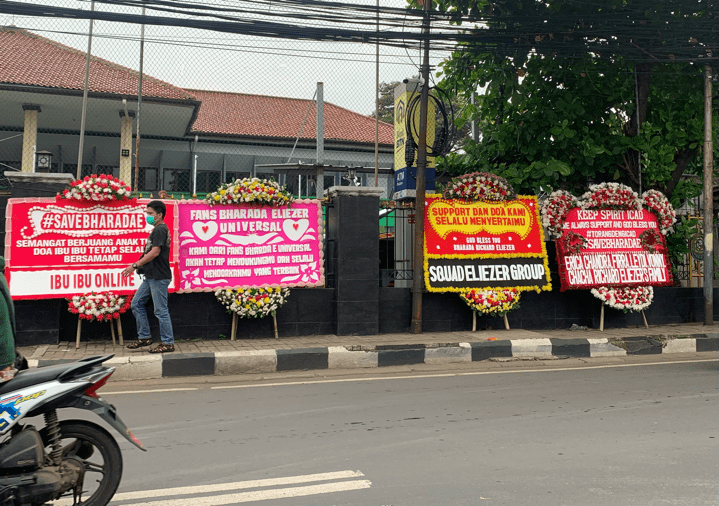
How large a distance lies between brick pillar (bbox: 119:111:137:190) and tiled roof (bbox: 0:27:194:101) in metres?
1.01

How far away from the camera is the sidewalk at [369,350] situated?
727 cm

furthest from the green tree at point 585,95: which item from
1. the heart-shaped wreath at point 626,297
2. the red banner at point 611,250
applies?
the heart-shaped wreath at point 626,297

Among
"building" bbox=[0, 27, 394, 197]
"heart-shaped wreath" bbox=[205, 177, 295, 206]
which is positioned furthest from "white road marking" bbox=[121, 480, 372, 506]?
"building" bbox=[0, 27, 394, 197]

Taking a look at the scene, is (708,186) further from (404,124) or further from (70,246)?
(70,246)

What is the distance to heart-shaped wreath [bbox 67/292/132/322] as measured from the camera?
7.83 metres

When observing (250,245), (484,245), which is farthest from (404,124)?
(250,245)

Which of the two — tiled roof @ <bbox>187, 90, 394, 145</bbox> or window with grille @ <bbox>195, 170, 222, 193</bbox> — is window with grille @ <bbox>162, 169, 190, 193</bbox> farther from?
tiled roof @ <bbox>187, 90, 394, 145</bbox>

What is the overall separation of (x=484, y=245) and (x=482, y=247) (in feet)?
0.16

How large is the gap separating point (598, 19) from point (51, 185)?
28.9 ft

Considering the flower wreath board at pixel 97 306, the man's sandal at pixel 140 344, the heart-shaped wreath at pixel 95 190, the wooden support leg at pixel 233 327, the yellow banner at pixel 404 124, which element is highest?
the yellow banner at pixel 404 124

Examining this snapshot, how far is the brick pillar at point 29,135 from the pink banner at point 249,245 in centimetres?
1064

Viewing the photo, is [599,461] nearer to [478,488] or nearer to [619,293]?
[478,488]

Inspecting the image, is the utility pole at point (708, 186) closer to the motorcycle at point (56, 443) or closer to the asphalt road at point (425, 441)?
the asphalt road at point (425, 441)

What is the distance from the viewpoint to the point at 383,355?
808 cm
